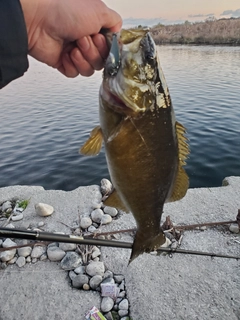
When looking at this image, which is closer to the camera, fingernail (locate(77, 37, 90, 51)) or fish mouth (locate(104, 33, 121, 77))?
fish mouth (locate(104, 33, 121, 77))

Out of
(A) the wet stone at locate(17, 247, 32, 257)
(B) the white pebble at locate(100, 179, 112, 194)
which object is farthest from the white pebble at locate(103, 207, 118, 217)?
(A) the wet stone at locate(17, 247, 32, 257)

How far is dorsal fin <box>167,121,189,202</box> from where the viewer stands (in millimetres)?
1958

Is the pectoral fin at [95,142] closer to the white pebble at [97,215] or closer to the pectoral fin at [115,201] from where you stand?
the pectoral fin at [115,201]

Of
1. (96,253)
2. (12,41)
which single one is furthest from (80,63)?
(96,253)

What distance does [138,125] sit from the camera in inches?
69.1

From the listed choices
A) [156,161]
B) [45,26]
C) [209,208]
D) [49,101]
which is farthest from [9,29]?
[49,101]

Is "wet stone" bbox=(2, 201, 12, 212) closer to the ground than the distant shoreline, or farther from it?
farther from it

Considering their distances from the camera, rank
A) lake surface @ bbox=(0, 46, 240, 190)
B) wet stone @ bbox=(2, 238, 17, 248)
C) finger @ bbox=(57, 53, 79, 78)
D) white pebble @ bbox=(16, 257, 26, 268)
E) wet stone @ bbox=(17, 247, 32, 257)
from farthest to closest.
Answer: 1. lake surface @ bbox=(0, 46, 240, 190)
2. wet stone @ bbox=(2, 238, 17, 248)
3. wet stone @ bbox=(17, 247, 32, 257)
4. white pebble @ bbox=(16, 257, 26, 268)
5. finger @ bbox=(57, 53, 79, 78)

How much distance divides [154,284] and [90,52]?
273 centimetres

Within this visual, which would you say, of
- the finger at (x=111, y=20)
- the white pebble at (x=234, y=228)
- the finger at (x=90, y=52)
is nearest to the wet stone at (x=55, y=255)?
the white pebble at (x=234, y=228)

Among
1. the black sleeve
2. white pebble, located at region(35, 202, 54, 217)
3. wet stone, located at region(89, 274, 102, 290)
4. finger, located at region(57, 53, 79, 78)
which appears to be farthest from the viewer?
white pebble, located at region(35, 202, 54, 217)

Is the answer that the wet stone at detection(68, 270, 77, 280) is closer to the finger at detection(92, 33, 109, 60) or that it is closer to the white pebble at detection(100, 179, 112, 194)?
the white pebble at detection(100, 179, 112, 194)

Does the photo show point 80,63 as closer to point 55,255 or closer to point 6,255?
point 55,255

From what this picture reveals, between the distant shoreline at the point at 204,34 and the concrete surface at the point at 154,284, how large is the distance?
118 ft
